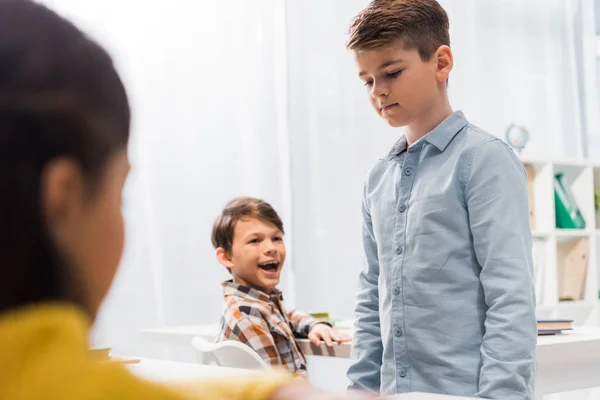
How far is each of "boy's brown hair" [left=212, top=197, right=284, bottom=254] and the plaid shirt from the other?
219 millimetres

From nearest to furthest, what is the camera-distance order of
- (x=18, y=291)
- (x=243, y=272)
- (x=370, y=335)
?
(x=18, y=291) < (x=370, y=335) < (x=243, y=272)

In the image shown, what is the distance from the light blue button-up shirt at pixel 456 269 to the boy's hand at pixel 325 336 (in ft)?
1.34

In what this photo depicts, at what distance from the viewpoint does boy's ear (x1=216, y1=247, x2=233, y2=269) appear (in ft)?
8.30

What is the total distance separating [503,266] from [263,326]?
36.0 inches

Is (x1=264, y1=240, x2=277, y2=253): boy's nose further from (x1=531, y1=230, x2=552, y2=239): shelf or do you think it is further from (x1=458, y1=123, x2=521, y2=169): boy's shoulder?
(x1=531, y1=230, x2=552, y2=239): shelf

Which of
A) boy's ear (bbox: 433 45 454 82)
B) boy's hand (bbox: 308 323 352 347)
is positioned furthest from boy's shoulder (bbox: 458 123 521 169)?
boy's hand (bbox: 308 323 352 347)

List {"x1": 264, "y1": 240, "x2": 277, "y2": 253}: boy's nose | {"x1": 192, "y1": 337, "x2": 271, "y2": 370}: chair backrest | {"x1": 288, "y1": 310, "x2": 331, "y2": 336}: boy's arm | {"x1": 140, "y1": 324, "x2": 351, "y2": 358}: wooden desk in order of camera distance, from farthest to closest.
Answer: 1. {"x1": 264, "y1": 240, "x2": 277, "y2": 253}: boy's nose
2. {"x1": 288, "y1": 310, "x2": 331, "y2": 336}: boy's arm
3. {"x1": 140, "y1": 324, "x2": 351, "y2": 358}: wooden desk
4. {"x1": 192, "y1": 337, "x2": 271, "y2": 370}: chair backrest

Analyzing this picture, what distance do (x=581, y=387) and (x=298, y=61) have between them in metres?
2.50

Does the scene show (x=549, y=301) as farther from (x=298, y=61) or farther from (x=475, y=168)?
(x=475, y=168)

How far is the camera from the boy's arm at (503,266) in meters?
1.40

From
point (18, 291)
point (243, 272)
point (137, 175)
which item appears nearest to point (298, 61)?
point (137, 175)

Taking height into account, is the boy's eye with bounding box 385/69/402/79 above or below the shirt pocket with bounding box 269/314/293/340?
above

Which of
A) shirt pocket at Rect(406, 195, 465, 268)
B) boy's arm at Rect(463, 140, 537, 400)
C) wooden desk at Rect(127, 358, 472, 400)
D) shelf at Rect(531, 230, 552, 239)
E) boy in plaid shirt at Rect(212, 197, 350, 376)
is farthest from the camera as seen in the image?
shelf at Rect(531, 230, 552, 239)

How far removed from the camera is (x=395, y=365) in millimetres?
1584
